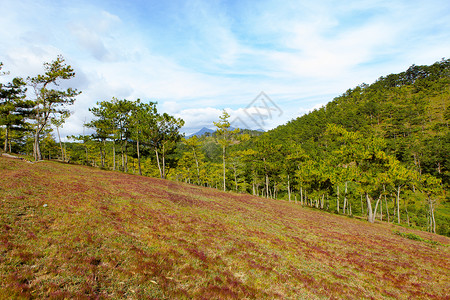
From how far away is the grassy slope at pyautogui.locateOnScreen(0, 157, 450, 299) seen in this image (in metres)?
6.78

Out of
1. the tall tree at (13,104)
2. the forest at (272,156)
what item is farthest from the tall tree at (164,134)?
the tall tree at (13,104)

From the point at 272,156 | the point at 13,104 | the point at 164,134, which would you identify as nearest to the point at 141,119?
the point at 164,134

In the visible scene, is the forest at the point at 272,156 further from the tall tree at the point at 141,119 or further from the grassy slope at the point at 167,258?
the grassy slope at the point at 167,258

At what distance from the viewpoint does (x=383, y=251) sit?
17438 millimetres

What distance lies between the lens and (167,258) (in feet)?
31.0

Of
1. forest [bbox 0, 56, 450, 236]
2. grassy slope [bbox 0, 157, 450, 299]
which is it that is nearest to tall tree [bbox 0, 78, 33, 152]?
forest [bbox 0, 56, 450, 236]

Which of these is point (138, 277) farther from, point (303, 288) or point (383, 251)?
point (383, 251)

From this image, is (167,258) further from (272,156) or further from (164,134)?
(272,156)

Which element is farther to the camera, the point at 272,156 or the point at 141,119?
the point at 272,156

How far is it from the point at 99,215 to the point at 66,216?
6.08ft

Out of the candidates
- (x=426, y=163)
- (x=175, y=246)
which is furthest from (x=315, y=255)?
(x=426, y=163)

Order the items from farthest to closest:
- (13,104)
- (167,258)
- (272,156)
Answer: (272,156)
(13,104)
(167,258)

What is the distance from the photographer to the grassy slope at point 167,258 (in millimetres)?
6777

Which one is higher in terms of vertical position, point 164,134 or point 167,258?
point 164,134
